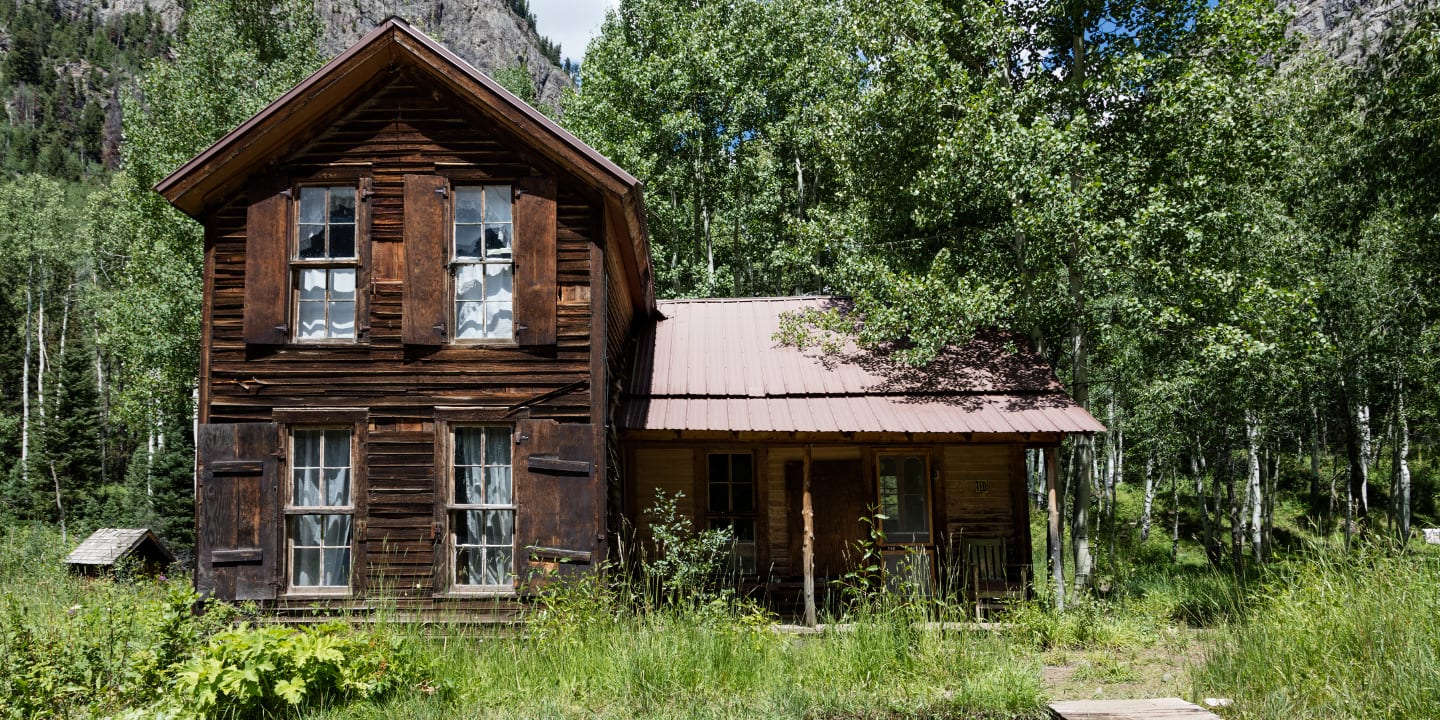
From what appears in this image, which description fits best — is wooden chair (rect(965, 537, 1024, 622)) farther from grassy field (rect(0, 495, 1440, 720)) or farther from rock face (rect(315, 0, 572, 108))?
rock face (rect(315, 0, 572, 108))

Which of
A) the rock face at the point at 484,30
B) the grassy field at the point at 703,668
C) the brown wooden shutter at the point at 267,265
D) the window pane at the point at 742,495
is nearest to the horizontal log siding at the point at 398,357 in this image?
the brown wooden shutter at the point at 267,265

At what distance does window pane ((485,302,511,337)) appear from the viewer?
30.8 ft

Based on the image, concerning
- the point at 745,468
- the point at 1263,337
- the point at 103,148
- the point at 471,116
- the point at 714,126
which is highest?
the point at 103,148

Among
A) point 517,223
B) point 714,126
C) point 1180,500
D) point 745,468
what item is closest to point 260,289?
point 517,223

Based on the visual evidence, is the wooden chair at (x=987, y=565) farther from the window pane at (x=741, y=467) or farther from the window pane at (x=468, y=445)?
the window pane at (x=468, y=445)

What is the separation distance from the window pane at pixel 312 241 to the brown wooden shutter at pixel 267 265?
18 centimetres

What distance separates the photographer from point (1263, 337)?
12.1 m

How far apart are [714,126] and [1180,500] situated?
2365cm

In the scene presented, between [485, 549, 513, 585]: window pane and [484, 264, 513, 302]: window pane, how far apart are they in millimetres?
2979

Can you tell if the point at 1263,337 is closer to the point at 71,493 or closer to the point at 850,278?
the point at 850,278

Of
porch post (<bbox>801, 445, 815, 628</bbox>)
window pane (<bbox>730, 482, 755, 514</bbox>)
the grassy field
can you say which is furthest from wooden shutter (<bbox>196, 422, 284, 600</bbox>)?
window pane (<bbox>730, 482, 755, 514</bbox>)

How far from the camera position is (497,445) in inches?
365

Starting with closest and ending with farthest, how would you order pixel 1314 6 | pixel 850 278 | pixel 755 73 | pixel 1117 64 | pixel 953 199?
pixel 1117 64 < pixel 953 199 < pixel 850 278 < pixel 755 73 < pixel 1314 6

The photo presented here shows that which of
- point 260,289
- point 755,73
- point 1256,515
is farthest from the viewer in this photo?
point 755,73
